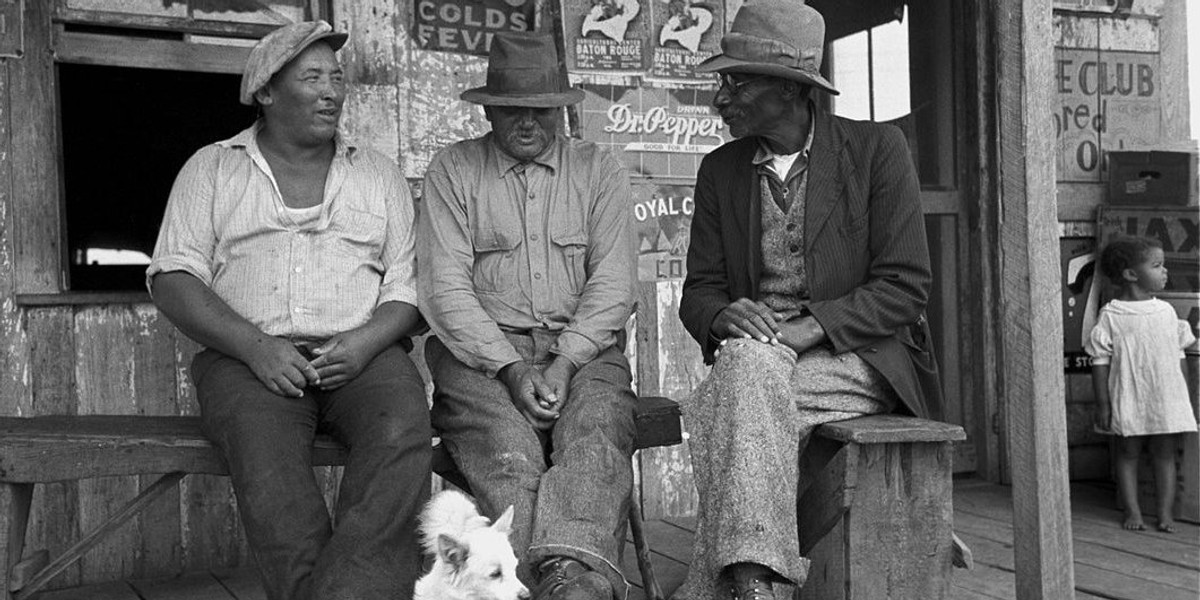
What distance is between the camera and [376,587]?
3.03m

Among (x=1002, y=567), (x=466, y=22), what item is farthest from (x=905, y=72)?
(x=1002, y=567)

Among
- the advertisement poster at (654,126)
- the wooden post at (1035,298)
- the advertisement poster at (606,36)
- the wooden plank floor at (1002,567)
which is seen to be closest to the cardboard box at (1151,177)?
the wooden plank floor at (1002,567)

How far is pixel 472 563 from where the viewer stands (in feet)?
9.60

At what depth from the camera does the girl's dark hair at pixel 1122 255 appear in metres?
5.19

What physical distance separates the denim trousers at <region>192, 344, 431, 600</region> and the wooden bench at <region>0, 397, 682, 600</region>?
0.31 ft

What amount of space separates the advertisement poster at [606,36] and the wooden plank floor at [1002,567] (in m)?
1.90

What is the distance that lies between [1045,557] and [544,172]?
1.87m

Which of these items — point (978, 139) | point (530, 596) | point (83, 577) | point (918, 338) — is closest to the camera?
point (530, 596)

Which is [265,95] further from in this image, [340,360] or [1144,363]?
[1144,363]

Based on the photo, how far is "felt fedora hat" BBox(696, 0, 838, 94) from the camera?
3482 mm

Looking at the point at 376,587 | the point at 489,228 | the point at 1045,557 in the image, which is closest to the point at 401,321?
the point at 489,228

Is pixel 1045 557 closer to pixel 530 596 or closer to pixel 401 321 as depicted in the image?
pixel 530 596

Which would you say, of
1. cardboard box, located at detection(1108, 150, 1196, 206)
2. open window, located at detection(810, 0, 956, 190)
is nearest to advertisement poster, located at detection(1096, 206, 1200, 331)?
cardboard box, located at detection(1108, 150, 1196, 206)

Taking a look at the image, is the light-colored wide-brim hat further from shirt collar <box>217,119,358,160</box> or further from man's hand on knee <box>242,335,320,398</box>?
man's hand on knee <box>242,335,320,398</box>
